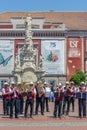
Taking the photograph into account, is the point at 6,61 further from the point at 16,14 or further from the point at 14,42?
the point at 16,14

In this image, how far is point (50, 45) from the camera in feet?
217

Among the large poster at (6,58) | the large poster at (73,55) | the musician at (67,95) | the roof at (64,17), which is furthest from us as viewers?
the roof at (64,17)

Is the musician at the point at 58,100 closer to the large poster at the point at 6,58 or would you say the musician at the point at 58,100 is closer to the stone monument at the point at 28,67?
the stone monument at the point at 28,67

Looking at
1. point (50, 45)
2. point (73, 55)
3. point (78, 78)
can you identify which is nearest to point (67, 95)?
point (78, 78)

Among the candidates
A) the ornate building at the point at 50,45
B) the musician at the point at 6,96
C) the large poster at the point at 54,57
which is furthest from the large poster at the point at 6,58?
the musician at the point at 6,96

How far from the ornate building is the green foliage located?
307cm

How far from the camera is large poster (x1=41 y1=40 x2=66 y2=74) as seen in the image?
215 feet

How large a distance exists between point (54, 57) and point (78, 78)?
543 cm

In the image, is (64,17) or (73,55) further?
(64,17)

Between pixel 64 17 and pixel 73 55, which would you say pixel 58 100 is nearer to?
pixel 73 55

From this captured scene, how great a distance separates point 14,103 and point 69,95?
3222mm

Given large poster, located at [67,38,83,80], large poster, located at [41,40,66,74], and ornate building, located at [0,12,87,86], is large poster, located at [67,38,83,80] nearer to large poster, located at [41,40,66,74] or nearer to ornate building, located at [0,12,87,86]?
ornate building, located at [0,12,87,86]

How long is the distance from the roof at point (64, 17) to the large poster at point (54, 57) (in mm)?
3940

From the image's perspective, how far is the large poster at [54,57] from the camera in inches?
2584
